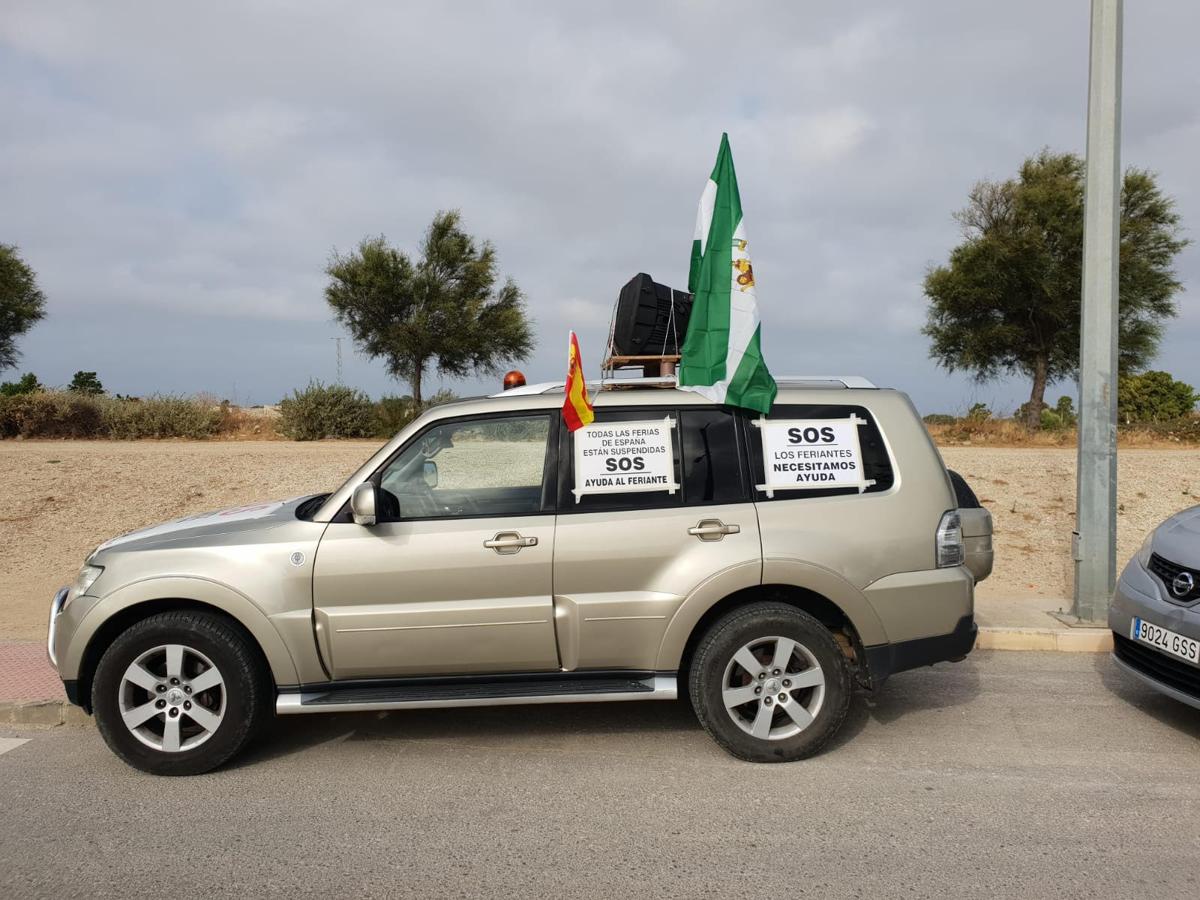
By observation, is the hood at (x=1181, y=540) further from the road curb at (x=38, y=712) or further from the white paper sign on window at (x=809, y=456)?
the road curb at (x=38, y=712)

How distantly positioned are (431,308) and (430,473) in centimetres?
2281

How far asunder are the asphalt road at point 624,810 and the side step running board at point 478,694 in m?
0.37

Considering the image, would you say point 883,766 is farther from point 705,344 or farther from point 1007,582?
point 1007,582

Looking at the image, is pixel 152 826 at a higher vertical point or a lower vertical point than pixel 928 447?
lower

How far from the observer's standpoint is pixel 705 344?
507 centimetres

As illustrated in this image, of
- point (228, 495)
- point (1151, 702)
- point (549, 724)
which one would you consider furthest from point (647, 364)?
point (228, 495)

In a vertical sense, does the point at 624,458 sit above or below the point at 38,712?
above

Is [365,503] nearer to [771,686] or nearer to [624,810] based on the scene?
[624,810]

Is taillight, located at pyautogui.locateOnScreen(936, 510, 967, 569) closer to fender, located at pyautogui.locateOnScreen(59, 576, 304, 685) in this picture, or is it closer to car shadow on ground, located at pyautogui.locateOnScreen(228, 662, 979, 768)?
car shadow on ground, located at pyautogui.locateOnScreen(228, 662, 979, 768)

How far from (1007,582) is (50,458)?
1275 centimetres

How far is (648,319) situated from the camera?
564 centimetres

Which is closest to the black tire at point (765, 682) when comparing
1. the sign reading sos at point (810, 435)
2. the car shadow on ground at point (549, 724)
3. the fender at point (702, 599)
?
the fender at point (702, 599)

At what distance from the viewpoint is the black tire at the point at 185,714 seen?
450 centimetres

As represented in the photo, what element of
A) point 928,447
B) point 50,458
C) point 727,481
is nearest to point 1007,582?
point 928,447
